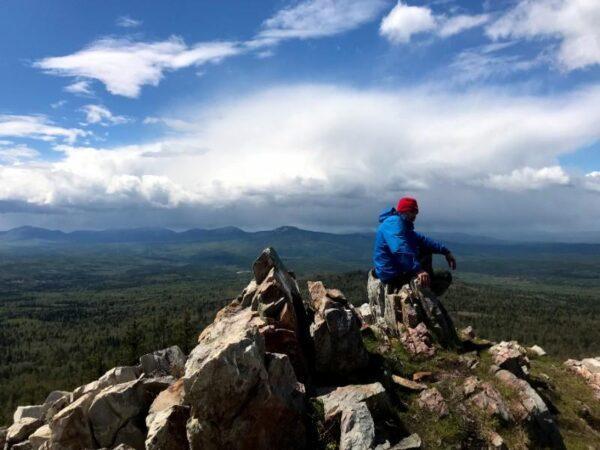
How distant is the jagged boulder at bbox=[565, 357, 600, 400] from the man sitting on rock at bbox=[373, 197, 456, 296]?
13579 mm

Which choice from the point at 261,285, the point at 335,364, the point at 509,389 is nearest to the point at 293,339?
the point at 335,364

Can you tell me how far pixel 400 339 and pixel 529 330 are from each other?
16779 centimetres

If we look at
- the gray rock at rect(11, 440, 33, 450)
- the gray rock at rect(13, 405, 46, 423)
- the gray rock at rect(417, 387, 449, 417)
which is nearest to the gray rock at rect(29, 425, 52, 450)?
the gray rock at rect(11, 440, 33, 450)

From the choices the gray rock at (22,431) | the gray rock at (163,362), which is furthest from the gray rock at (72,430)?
the gray rock at (163,362)

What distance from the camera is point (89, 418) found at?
650 inches

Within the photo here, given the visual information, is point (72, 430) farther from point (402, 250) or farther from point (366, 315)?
point (366, 315)

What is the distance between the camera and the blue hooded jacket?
20656mm

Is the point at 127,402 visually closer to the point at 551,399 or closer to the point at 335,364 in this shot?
the point at 335,364

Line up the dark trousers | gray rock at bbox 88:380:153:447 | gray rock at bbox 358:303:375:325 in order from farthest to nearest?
gray rock at bbox 358:303:375:325 → the dark trousers → gray rock at bbox 88:380:153:447

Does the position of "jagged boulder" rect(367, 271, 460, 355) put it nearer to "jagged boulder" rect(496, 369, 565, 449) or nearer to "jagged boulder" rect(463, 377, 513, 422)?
"jagged boulder" rect(463, 377, 513, 422)

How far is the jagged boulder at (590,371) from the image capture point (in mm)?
28923

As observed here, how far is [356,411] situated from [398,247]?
8464 mm

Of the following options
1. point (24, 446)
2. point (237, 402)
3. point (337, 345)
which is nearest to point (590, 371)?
point (337, 345)

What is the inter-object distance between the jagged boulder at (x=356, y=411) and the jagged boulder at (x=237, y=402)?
50.9 inches
